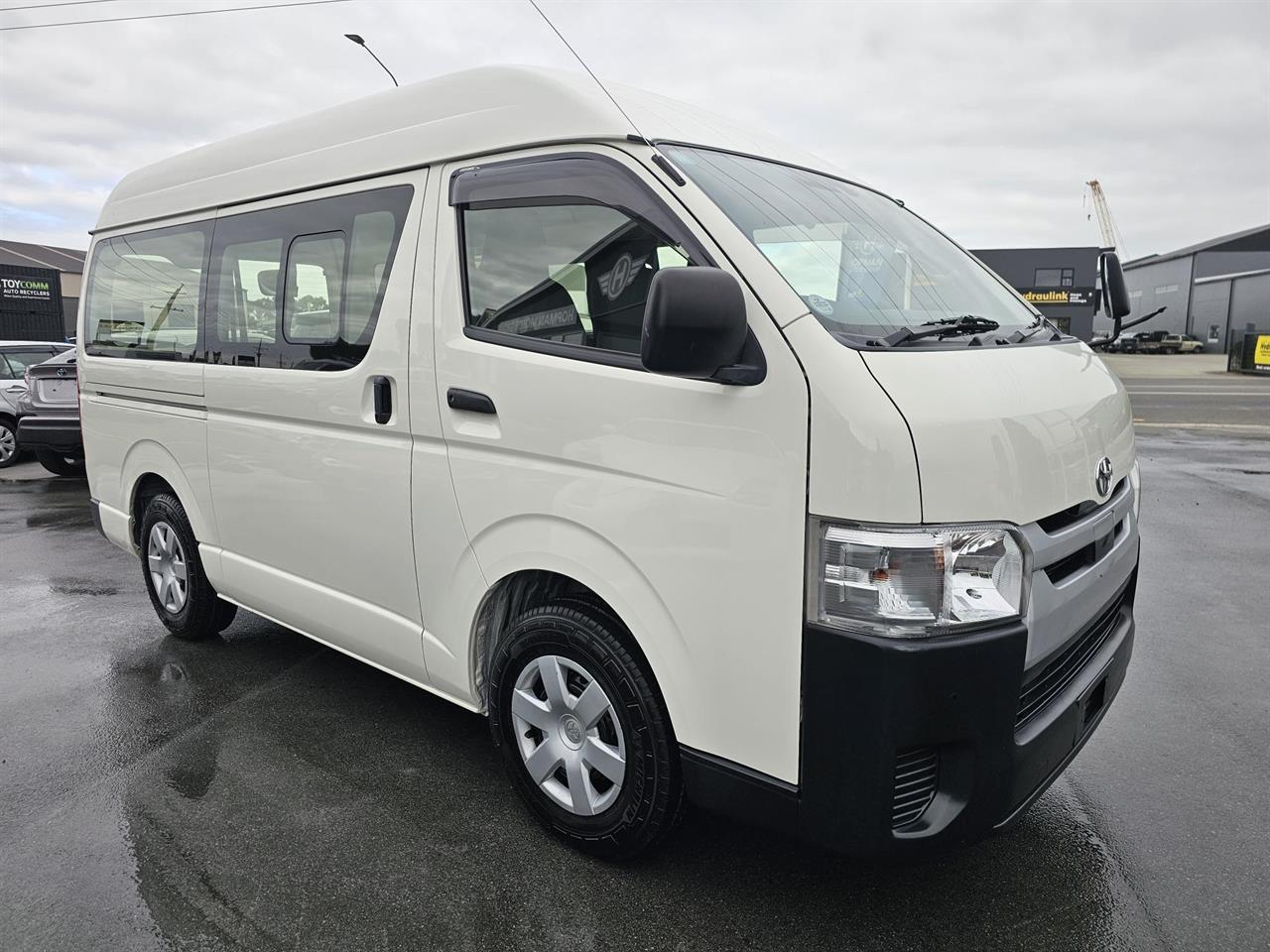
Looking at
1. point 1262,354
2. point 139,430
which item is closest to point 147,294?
point 139,430

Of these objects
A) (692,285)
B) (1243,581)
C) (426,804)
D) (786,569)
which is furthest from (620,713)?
(1243,581)

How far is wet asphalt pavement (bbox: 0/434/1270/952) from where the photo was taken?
2.38 metres

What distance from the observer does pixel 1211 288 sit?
59375 millimetres

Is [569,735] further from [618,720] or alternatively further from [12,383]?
[12,383]

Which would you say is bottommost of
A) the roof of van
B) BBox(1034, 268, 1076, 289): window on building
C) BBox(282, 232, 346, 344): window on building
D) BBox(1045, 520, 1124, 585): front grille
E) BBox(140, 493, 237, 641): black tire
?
BBox(140, 493, 237, 641): black tire

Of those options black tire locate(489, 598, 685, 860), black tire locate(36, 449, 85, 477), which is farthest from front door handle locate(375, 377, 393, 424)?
black tire locate(36, 449, 85, 477)

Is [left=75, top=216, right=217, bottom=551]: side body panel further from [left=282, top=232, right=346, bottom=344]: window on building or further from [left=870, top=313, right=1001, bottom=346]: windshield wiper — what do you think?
[left=870, top=313, right=1001, bottom=346]: windshield wiper

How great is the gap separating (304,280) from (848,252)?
A: 2.07m

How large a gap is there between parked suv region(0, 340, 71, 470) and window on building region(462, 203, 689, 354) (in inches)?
406

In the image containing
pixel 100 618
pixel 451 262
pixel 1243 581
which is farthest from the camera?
pixel 1243 581

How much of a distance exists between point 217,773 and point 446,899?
122 centimetres

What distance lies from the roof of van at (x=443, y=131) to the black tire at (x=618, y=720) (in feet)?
4.51

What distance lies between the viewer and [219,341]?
151 inches

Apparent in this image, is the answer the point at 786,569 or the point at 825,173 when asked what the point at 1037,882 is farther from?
the point at 825,173
